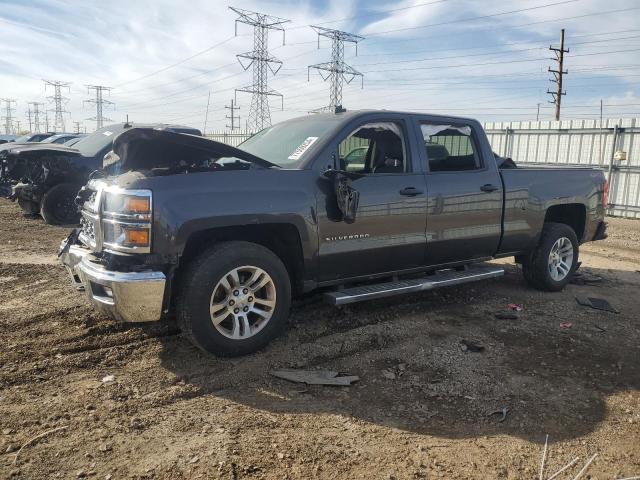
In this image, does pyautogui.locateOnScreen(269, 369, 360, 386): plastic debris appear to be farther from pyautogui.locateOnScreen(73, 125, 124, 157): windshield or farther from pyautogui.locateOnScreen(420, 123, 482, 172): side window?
pyautogui.locateOnScreen(73, 125, 124, 157): windshield

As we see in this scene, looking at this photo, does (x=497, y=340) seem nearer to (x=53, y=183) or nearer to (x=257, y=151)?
(x=257, y=151)

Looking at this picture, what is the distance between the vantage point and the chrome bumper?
355 cm

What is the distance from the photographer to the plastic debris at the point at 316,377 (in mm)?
3746

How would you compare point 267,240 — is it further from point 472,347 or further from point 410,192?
point 472,347

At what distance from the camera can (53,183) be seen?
399 inches

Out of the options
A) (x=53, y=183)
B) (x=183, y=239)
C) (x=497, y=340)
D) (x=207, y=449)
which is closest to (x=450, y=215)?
(x=497, y=340)

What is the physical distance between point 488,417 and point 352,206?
186cm

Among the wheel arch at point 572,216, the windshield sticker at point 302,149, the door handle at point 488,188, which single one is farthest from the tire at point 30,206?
the wheel arch at point 572,216

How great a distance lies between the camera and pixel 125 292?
11.6 ft

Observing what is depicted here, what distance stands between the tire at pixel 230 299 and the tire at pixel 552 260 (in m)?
3.38

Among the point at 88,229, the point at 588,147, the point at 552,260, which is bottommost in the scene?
the point at 552,260

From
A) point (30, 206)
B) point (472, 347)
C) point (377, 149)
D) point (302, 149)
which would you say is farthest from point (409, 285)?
point (30, 206)

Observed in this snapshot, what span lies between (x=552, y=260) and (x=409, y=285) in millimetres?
2399

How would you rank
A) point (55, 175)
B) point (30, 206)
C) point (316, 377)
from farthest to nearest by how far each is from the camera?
point (30, 206) < point (55, 175) < point (316, 377)
